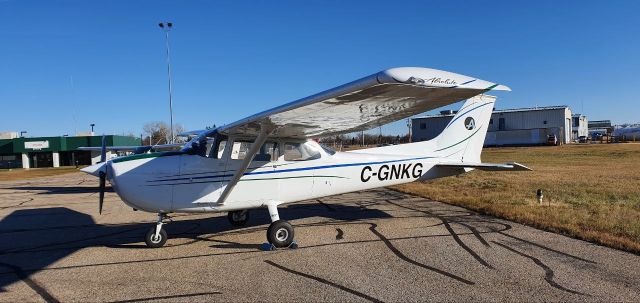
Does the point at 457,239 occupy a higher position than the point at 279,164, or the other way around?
the point at 279,164

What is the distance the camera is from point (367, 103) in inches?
229

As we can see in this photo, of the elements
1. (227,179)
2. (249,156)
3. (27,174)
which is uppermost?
(249,156)

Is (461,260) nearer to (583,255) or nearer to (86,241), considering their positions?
(583,255)

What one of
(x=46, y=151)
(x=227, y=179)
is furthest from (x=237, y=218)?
(x=46, y=151)

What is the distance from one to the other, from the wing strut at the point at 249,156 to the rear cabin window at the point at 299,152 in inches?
42.0

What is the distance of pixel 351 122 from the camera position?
7.39m

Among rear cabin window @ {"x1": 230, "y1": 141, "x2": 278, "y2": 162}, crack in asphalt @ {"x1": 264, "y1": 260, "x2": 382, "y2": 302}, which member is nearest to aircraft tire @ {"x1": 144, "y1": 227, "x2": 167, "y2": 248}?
rear cabin window @ {"x1": 230, "y1": 141, "x2": 278, "y2": 162}

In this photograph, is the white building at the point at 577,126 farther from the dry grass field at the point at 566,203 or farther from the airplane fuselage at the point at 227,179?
the airplane fuselage at the point at 227,179

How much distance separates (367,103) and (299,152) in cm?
296

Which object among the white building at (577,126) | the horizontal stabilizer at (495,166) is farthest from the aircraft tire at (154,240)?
the white building at (577,126)

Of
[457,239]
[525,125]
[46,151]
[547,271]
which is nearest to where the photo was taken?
[547,271]

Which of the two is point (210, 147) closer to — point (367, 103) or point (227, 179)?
point (227, 179)

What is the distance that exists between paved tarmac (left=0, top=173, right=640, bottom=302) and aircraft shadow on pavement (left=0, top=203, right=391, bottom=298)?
0.10ft

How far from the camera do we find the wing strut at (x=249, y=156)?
6.95 metres
